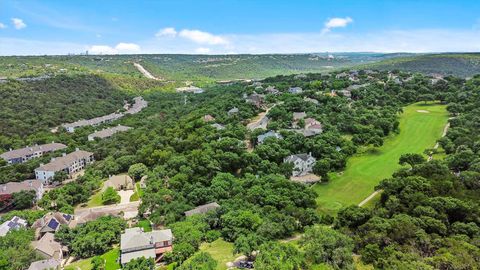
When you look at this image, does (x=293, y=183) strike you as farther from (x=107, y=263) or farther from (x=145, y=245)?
(x=107, y=263)

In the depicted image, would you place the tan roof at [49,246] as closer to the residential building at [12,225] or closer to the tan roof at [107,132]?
the residential building at [12,225]

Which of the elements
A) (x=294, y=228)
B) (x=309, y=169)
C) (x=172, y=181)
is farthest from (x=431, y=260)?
(x=172, y=181)

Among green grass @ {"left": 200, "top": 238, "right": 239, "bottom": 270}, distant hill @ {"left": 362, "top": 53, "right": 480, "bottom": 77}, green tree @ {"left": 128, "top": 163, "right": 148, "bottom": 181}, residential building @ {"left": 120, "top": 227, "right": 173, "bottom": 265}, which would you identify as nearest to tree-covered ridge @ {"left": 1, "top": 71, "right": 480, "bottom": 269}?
green tree @ {"left": 128, "top": 163, "right": 148, "bottom": 181}

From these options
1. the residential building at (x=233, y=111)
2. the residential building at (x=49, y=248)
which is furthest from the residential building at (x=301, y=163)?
the residential building at (x=49, y=248)

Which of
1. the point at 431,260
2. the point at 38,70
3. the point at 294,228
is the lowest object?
the point at 294,228

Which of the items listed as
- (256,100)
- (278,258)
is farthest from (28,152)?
(278,258)

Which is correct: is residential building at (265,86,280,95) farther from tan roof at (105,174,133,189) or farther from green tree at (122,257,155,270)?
green tree at (122,257,155,270)

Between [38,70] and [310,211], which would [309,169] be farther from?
[38,70]
